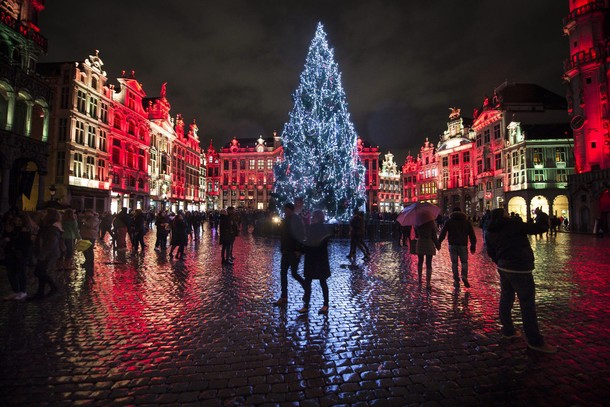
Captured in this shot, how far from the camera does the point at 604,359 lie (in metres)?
4.00

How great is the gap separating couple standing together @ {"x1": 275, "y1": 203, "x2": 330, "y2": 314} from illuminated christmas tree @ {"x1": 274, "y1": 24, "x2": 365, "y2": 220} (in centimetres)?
1701

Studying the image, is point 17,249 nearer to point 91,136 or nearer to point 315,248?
point 315,248

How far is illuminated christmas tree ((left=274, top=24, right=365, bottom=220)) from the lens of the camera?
76.8 feet

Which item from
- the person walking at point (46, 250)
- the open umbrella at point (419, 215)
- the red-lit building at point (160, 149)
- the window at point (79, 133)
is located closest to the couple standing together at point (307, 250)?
the open umbrella at point (419, 215)

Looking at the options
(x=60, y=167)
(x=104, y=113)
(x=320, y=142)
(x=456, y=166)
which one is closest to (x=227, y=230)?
(x=320, y=142)

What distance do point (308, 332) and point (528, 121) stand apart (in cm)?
5485

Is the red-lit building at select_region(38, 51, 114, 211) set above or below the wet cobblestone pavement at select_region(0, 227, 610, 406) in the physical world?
above

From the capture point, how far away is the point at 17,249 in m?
6.60

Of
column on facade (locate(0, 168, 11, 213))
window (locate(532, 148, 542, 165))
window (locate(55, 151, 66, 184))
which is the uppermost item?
window (locate(532, 148, 542, 165))

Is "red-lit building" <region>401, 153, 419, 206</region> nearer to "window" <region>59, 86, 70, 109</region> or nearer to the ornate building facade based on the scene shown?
"window" <region>59, 86, 70, 109</region>

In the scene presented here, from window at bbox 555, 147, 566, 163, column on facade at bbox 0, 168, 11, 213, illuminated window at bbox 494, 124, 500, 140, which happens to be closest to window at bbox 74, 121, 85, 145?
column on facade at bbox 0, 168, 11, 213

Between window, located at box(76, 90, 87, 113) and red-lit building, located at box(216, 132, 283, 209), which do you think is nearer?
window, located at box(76, 90, 87, 113)

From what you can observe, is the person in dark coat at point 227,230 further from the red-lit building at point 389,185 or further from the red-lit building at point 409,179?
the red-lit building at point 389,185

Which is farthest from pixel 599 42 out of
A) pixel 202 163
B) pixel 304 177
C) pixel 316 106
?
pixel 202 163
